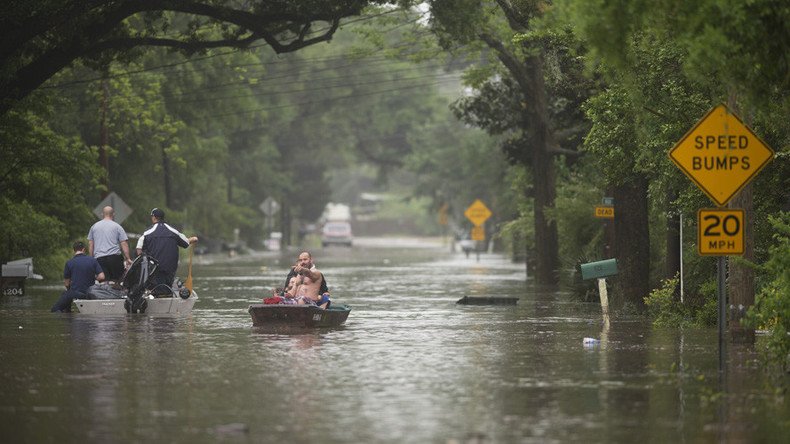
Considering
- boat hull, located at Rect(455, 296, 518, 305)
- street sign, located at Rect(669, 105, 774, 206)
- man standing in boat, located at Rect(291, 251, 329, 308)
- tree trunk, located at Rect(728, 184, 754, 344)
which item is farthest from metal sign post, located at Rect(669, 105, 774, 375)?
boat hull, located at Rect(455, 296, 518, 305)

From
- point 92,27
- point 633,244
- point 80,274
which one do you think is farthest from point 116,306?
point 633,244

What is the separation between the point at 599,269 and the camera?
1023 inches

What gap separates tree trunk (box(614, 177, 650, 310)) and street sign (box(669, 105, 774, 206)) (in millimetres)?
11838

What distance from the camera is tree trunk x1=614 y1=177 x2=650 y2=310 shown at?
29328 millimetres

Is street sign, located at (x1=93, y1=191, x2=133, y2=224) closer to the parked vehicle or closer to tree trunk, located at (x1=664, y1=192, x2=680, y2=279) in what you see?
tree trunk, located at (x1=664, y1=192, x2=680, y2=279)

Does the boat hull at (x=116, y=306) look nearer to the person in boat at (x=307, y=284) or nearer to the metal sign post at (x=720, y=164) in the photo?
the person in boat at (x=307, y=284)

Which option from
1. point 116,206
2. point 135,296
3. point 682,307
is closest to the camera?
point 682,307

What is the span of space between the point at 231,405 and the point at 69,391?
6.49 ft

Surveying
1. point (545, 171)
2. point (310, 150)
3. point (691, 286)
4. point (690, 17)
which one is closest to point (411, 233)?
point (310, 150)

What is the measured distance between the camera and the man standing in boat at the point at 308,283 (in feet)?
79.5

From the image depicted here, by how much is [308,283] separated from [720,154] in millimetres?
9001

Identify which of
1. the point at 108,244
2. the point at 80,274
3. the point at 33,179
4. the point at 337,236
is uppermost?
the point at 33,179

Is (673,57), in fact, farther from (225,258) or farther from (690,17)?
(225,258)

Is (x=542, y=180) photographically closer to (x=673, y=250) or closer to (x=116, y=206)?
(x=116, y=206)
